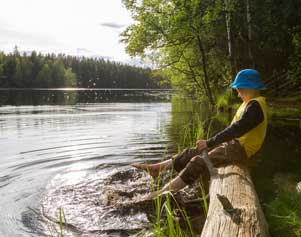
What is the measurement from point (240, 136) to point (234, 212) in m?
2.51

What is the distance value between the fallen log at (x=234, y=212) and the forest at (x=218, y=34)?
696 inches

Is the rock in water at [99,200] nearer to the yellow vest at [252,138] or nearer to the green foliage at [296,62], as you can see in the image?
the yellow vest at [252,138]

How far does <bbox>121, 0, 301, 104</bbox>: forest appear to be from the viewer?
24.3m

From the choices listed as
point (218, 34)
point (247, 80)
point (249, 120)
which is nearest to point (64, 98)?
point (218, 34)

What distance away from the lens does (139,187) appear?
8.20 meters

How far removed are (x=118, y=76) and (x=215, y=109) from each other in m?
171

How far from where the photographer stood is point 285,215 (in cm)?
545

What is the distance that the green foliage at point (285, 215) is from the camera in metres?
4.84

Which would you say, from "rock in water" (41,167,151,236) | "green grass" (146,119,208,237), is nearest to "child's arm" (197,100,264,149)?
"green grass" (146,119,208,237)

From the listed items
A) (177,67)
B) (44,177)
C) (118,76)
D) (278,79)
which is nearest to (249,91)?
(44,177)

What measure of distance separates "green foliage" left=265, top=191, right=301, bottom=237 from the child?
95cm

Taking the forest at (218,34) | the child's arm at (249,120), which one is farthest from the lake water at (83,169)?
the forest at (218,34)

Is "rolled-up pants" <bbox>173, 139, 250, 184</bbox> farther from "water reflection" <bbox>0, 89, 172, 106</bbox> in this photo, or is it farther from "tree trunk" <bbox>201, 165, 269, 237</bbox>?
"water reflection" <bbox>0, 89, 172, 106</bbox>

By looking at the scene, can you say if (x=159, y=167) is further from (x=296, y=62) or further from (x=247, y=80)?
(x=296, y=62)
